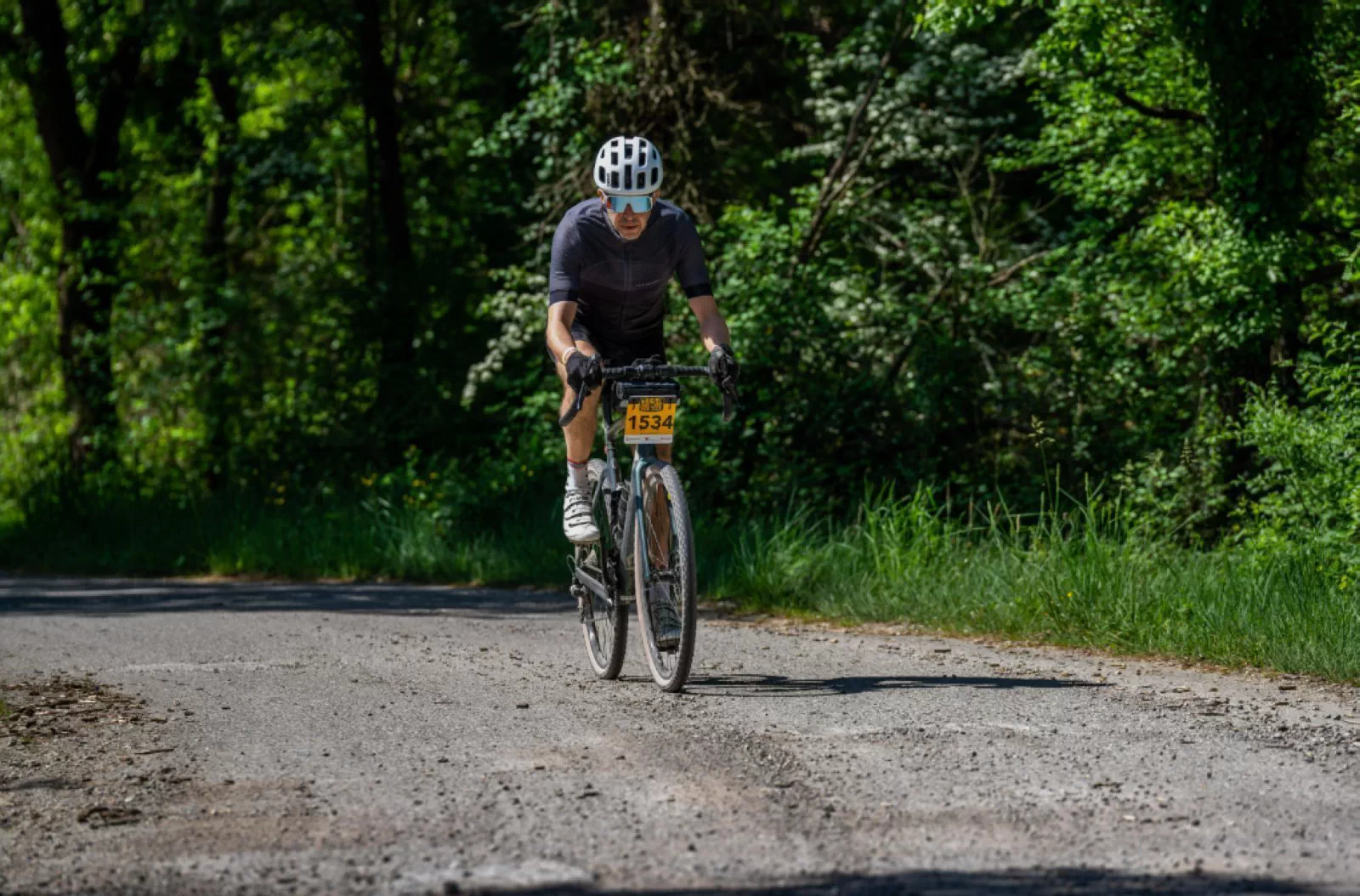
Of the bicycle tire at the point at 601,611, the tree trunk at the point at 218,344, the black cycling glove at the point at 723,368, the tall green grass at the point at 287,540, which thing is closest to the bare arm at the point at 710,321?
the black cycling glove at the point at 723,368

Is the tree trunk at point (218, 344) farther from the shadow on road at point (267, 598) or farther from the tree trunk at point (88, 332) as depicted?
the shadow on road at point (267, 598)

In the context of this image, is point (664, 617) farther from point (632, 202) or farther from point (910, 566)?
point (910, 566)

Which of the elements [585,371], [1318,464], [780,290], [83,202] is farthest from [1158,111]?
[83,202]

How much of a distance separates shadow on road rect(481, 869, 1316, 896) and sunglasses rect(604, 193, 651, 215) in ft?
11.6

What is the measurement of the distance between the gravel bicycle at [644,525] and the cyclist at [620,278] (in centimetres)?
10

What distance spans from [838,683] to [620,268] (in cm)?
197

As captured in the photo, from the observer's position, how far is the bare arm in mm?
6809

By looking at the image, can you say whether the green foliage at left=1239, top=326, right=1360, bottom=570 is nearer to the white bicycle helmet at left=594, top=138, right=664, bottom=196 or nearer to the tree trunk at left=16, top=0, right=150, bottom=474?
the white bicycle helmet at left=594, top=138, right=664, bottom=196

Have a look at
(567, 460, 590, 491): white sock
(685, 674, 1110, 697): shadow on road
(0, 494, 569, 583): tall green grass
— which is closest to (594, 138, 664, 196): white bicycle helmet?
(567, 460, 590, 491): white sock

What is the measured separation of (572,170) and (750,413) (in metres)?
3.47

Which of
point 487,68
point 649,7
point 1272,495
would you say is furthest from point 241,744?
point 487,68

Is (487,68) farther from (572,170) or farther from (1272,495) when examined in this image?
(1272,495)

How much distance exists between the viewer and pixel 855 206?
15344mm

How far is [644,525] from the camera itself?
6762 mm
